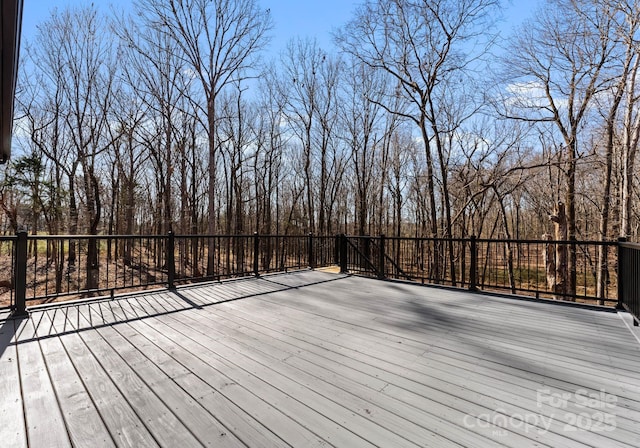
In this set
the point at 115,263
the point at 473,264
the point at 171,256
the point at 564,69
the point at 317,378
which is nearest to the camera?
the point at 317,378

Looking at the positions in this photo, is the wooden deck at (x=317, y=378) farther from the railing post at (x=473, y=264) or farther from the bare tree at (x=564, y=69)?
the bare tree at (x=564, y=69)

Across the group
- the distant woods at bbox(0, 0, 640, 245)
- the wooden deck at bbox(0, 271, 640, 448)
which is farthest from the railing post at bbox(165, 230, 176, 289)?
the distant woods at bbox(0, 0, 640, 245)

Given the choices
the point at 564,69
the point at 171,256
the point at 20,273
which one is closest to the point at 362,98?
the point at 564,69

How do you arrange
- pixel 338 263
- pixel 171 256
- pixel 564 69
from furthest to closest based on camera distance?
pixel 564 69
pixel 338 263
pixel 171 256

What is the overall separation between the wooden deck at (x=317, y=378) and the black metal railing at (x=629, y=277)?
0.23 m

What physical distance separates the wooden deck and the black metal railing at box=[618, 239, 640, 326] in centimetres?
23

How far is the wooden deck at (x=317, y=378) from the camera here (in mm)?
1499

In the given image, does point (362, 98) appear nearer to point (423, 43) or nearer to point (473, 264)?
point (423, 43)

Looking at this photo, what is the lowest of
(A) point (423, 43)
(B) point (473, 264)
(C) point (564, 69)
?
(B) point (473, 264)

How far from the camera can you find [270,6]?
8781mm

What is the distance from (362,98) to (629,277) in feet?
36.1

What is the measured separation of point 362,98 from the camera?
12586mm

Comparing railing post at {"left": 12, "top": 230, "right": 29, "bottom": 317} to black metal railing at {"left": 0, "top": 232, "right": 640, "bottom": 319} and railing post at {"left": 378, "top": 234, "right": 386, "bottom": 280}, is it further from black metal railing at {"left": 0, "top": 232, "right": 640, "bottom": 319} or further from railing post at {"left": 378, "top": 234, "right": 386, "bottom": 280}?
railing post at {"left": 378, "top": 234, "right": 386, "bottom": 280}

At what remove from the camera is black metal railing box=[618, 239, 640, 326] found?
3.06 m
